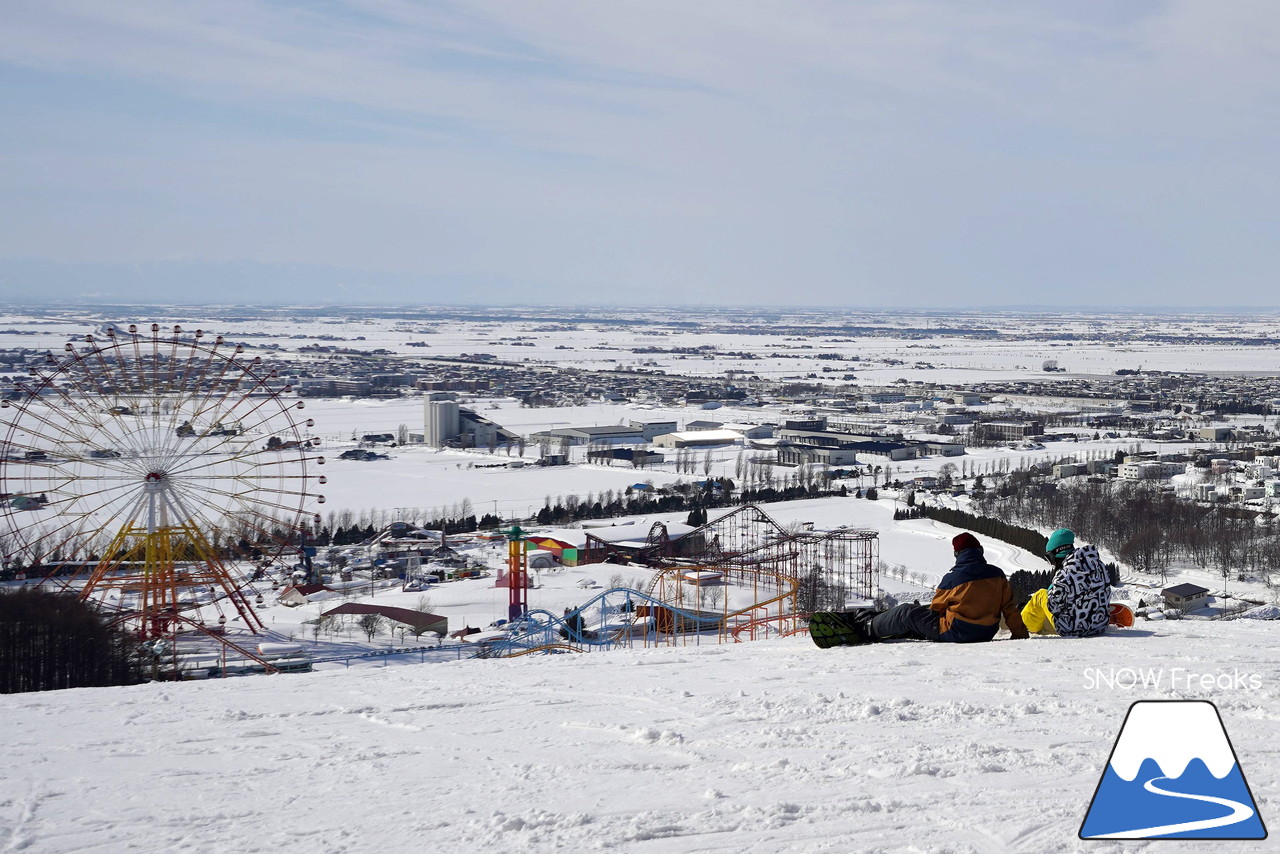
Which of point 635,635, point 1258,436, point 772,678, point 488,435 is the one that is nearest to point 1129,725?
point 772,678

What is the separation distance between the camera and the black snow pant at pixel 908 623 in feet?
20.3

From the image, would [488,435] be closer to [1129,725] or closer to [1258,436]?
[1258,436]

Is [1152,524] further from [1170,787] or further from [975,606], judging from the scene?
[1170,787]

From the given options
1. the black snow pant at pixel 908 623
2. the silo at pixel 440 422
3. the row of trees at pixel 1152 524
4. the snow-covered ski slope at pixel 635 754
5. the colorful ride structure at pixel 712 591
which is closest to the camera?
the snow-covered ski slope at pixel 635 754

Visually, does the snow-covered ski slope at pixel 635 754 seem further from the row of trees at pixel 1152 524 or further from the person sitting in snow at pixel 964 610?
the row of trees at pixel 1152 524

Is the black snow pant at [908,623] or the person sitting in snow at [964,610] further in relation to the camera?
the black snow pant at [908,623]

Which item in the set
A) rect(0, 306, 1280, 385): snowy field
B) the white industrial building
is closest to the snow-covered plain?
the white industrial building

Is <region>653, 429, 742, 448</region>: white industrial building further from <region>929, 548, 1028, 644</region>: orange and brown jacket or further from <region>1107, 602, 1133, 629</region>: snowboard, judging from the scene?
<region>929, 548, 1028, 644</region>: orange and brown jacket

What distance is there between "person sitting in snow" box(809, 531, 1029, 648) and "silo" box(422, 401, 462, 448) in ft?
132

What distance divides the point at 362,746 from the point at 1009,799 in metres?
2.41

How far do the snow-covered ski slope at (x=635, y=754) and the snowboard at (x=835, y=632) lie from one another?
0.45 meters

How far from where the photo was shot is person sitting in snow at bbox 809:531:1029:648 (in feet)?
19.1

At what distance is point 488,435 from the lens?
4616cm

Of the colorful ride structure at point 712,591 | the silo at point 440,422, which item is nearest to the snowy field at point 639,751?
the colorful ride structure at point 712,591
